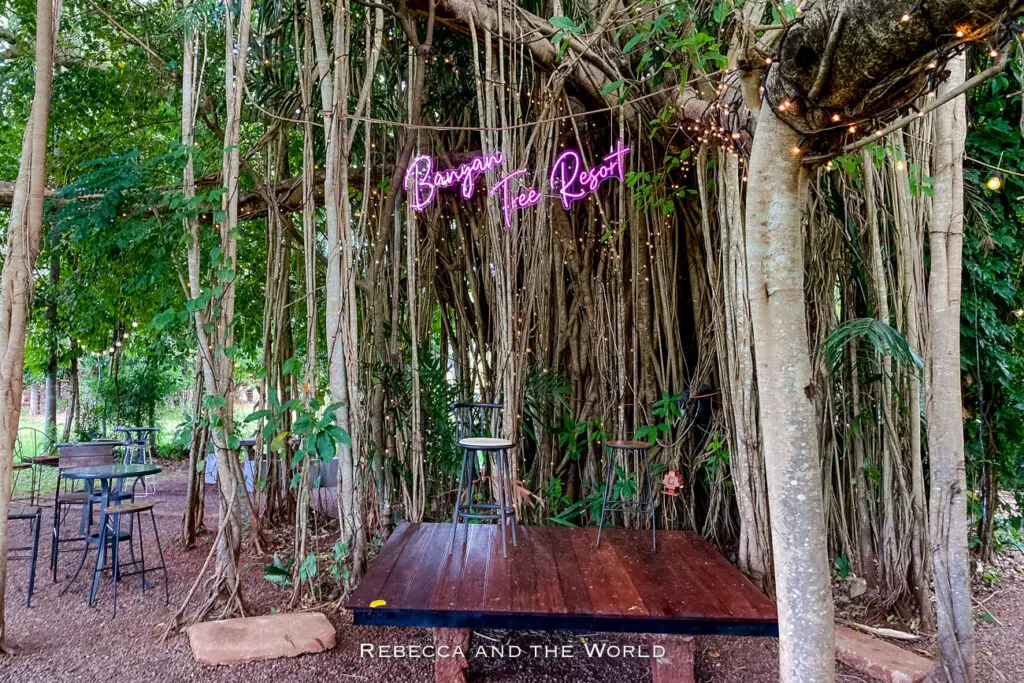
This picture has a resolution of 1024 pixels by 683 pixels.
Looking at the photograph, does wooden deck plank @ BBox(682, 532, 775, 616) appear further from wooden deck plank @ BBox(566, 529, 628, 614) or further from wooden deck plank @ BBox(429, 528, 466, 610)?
wooden deck plank @ BBox(429, 528, 466, 610)

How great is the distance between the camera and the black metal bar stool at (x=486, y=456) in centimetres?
256

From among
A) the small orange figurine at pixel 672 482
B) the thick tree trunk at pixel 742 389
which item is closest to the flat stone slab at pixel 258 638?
the small orange figurine at pixel 672 482

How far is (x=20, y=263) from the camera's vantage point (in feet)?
7.60

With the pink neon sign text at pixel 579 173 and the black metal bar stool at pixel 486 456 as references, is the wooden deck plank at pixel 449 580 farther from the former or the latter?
the pink neon sign text at pixel 579 173

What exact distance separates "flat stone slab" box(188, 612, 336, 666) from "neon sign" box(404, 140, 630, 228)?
216 centimetres

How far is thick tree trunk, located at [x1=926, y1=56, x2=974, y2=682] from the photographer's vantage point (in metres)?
2.06

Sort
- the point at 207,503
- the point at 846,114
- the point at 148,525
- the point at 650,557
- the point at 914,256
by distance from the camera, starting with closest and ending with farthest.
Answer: the point at 846,114 < the point at 650,557 < the point at 914,256 < the point at 148,525 < the point at 207,503

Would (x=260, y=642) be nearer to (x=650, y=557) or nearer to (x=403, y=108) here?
(x=650, y=557)

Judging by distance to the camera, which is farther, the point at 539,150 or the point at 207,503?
the point at 207,503

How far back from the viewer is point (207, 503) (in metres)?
5.36

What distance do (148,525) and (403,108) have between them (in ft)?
12.6

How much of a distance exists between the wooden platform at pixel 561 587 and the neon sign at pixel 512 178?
168 cm

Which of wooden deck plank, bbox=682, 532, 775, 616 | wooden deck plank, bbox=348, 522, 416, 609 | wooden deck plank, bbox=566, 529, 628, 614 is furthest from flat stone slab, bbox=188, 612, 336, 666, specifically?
wooden deck plank, bbox=682, 532, 775, 616

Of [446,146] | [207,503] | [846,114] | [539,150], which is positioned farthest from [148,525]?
[846,114]
